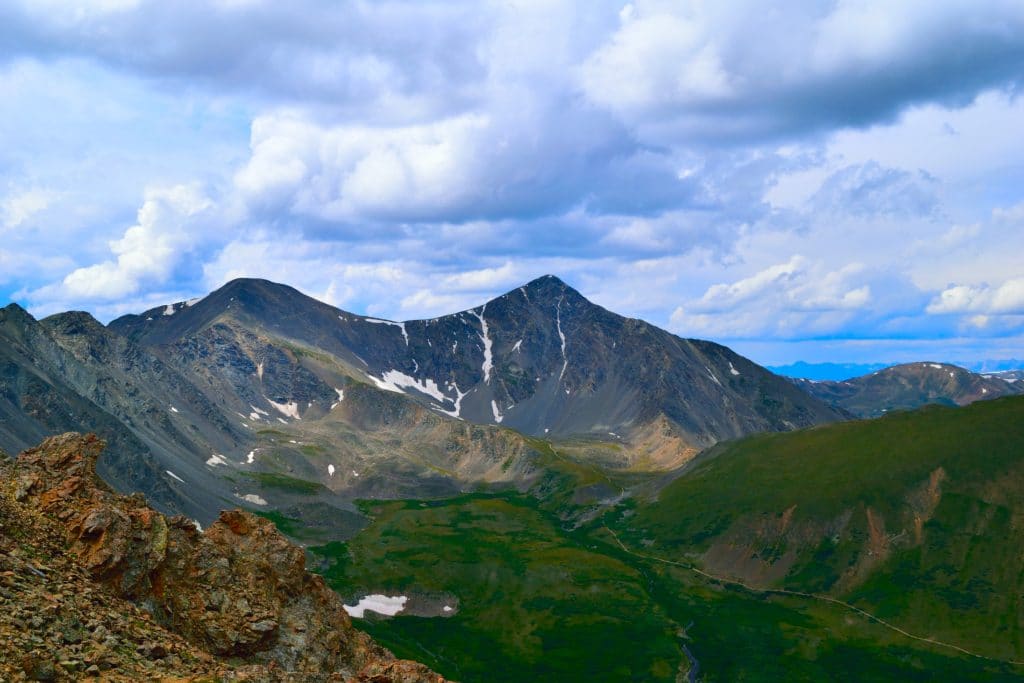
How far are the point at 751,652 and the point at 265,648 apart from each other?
403 feet

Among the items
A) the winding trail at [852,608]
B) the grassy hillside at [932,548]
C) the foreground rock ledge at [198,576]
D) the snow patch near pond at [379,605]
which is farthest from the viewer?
the snow patch near pond at [379,605]

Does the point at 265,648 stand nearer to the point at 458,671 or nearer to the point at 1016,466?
the point at 458,671

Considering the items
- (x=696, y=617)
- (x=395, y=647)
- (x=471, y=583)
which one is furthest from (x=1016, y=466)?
(x=395, y=647)

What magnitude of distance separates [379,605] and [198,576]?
135m

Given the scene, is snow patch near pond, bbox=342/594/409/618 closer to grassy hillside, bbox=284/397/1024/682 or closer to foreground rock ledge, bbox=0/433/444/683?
grassy hillside, bbox=284/397/1024/682

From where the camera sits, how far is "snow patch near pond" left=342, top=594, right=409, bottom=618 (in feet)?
568

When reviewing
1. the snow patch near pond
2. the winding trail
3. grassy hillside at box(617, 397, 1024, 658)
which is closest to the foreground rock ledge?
the snow patch near pond

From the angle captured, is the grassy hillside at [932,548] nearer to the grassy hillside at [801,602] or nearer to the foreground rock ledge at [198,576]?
the grassy hillside at [801,602]

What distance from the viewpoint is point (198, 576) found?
49906 mm

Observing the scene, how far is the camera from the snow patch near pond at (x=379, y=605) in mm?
173000

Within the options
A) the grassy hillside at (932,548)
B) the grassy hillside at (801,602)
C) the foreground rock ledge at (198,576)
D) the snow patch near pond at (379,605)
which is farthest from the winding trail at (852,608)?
the foreground rock ledge at (198,576)

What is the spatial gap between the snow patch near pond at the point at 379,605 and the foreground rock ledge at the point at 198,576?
119 metres

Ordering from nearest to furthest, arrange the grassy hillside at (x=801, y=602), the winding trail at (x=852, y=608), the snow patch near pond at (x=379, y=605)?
the winding trail at (x=852, y=608), the grassy hillside at (x=801, y=602), the snow patch near pond at (x=379, y=605)

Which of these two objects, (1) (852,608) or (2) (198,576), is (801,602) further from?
(2) (198,576)
